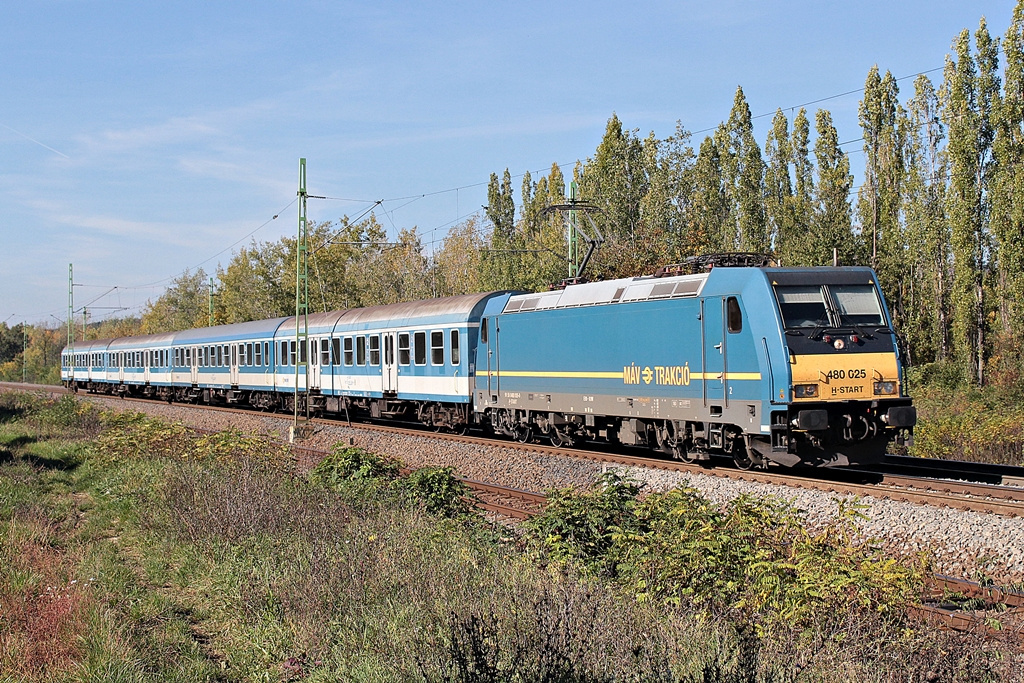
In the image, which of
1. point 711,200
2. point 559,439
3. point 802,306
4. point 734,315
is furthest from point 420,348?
point 711,200

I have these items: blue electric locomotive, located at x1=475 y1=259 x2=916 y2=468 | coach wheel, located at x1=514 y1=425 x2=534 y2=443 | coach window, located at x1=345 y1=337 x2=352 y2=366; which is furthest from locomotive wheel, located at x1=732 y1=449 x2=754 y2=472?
coach window, located at x1=345 y1=337 x2=352 y2=366

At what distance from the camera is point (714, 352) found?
14633mm

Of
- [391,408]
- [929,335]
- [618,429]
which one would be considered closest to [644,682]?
[618,429]

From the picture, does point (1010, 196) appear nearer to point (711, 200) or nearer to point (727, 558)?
point (711, 200)

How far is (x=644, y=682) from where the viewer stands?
5.38 meters

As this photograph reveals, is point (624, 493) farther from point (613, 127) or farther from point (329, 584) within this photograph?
point (613, 127)

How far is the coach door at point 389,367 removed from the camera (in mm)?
25938

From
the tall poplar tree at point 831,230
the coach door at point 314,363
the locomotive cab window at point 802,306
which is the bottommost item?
the coach door at point 314,363

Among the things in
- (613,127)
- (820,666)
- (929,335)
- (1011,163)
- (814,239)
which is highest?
(613,127)

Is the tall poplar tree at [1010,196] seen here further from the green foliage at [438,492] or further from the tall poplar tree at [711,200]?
the green foliage at [438,492]

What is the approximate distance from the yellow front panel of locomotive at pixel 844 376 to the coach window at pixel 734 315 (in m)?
1.12

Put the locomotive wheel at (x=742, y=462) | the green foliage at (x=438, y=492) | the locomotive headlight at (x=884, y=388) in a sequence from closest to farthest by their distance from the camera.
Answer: the green foliage at (x=438, y=492)
the locomotive headlight at (x=884, y=388)
the locomotive wheel at (x=742, y=462)

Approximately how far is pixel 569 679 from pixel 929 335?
39347 millimetres

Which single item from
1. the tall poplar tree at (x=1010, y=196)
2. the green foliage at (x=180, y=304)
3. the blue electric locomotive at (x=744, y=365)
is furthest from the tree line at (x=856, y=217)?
the green foliage at (x=180, y=304)
